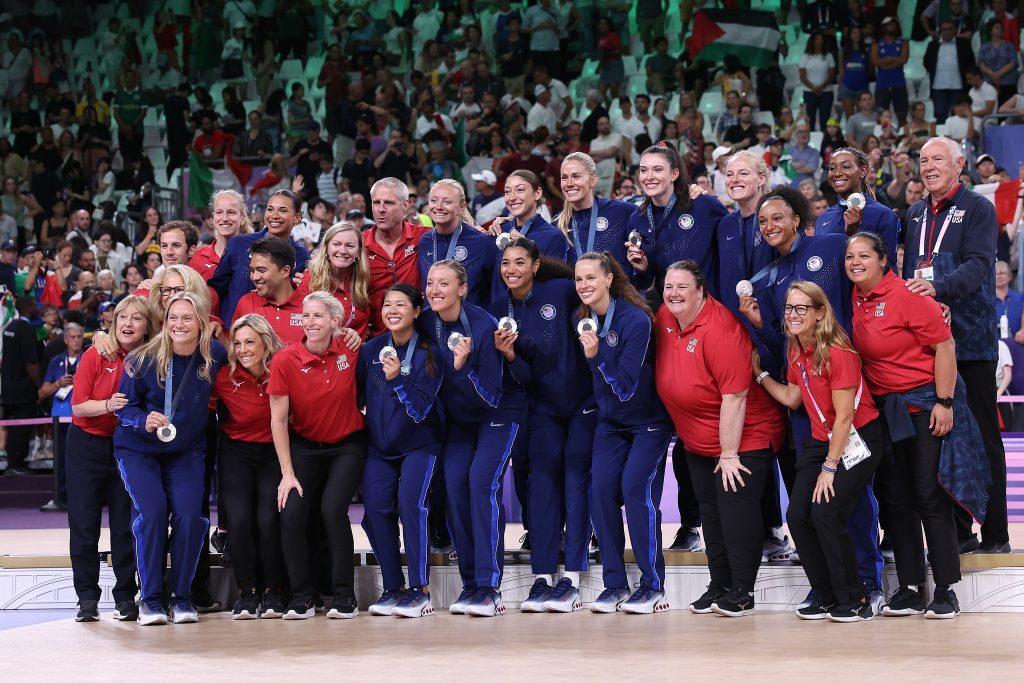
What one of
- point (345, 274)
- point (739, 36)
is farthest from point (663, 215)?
point (739, 36)

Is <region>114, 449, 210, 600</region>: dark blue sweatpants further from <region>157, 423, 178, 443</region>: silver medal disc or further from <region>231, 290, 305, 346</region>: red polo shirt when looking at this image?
<region>231, 290, 305, 346</region>: red polo shirt

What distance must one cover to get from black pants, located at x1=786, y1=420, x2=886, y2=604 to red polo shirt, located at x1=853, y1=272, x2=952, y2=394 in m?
0.24

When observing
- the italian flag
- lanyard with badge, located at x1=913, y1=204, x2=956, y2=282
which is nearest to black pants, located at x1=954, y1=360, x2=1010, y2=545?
lanyard with badge, located at x1=913, y1=204, x2=956, y2=282

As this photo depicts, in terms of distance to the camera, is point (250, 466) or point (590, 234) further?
point (590, 234)

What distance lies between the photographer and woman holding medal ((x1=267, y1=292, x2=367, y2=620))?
20.1 feet

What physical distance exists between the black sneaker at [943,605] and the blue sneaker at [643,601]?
1.20m

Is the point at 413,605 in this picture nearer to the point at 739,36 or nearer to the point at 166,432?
the point at 166,432

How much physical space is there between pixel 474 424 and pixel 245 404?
109cm

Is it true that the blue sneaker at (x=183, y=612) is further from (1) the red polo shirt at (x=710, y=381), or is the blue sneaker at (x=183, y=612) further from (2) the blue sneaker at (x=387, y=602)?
(1) the red polo shirt at (x=710, y=381)

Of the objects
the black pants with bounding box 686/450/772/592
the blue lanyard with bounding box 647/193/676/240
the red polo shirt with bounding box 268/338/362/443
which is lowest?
the black pants with bounding box 686/450/772/592

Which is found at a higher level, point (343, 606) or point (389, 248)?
point (389, 248)

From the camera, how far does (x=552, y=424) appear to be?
6336 mm

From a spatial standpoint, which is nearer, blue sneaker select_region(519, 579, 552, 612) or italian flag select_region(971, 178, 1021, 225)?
blue sneaker select_region(519, 579, 552, 612)

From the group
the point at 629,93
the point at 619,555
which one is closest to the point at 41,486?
the point at 619,555
